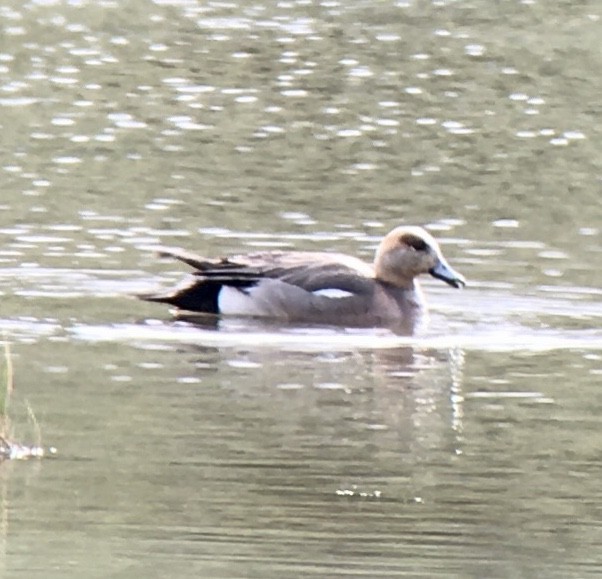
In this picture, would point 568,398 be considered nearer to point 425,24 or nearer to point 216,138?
point 216,138

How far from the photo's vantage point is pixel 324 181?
61.7 feet

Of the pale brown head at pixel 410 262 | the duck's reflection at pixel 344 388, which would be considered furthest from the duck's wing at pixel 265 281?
the pale brown head at pixel 410 262

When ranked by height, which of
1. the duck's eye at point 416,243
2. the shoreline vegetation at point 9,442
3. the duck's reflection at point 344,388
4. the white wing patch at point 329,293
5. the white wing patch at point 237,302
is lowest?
the white wing patch at point 237,302

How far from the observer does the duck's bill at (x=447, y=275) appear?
14289 millimetres

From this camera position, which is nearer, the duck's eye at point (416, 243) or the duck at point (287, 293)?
the duck at point (287, 293)

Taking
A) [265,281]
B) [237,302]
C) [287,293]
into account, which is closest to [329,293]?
[287,293]

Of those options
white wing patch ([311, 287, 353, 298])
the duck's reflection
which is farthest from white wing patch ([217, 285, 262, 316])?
white wing patch ([311, 287, 353, 298])

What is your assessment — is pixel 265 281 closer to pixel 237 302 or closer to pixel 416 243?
pixel 237 302

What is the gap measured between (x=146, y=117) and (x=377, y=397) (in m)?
11.7

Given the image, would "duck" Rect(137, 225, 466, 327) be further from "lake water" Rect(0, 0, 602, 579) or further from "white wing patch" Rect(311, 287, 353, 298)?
"lake water" Rect(0, 0, 602, 579)

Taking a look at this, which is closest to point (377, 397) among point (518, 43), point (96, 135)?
point (96, 135)

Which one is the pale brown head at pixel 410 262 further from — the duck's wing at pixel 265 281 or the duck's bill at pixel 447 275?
the duck's wing at pixel 265 281

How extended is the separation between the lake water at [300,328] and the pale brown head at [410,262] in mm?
251

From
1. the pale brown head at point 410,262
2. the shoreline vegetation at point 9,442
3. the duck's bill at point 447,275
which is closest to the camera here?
the shoreline vegetation at point 9,442
